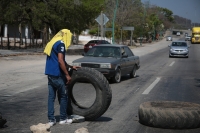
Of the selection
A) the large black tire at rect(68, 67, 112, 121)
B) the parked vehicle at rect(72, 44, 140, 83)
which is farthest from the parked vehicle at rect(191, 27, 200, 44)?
the large black tire at rect(68, 67, 112, 121)

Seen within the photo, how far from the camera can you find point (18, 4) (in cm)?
3600

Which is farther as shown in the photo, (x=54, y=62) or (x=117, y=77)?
(x=117, y=77)

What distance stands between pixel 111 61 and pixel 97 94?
770cm

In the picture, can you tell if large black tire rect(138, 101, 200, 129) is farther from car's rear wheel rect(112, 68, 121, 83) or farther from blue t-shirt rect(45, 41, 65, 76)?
car's rear wheel rect(112, 68, 121, 83)

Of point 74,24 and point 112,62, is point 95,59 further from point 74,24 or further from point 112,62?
point 74,24

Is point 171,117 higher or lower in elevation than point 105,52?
lower

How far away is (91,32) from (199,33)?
25495 mm

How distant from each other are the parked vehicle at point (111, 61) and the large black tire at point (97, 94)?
7.06 m

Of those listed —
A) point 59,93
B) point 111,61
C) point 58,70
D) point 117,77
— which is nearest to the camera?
point 58,70

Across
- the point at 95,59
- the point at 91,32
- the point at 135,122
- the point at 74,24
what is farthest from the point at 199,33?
the point at 135,122

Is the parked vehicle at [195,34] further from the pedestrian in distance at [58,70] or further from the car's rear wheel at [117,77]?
the pedestrian in distance at [58,70]

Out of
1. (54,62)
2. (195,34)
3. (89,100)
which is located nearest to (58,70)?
(54,62)

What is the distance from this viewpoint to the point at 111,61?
1600cm

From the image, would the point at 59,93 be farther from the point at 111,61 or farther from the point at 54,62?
the point at 111,61
